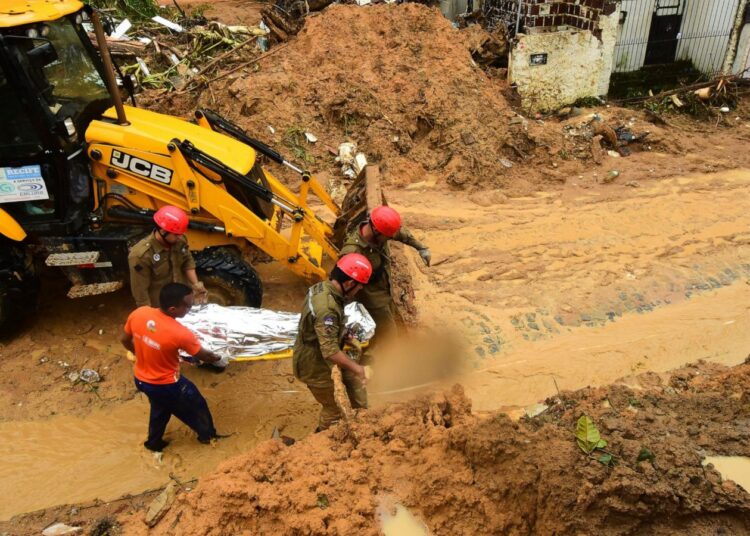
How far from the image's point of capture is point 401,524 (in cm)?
298

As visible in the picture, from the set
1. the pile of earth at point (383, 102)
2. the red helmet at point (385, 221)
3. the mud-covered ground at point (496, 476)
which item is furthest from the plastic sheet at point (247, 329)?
the pile of earth at point (383, 102)

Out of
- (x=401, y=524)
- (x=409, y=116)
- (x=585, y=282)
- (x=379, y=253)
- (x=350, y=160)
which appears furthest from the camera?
(x=409, y=116)

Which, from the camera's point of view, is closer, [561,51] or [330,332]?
[330,332]

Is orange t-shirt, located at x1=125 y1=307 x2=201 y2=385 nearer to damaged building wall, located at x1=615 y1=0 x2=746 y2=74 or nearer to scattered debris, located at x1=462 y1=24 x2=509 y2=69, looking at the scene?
scattered debris, located at x1=462 y1=24 x2=509 y2=69

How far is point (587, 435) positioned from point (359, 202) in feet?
12.9

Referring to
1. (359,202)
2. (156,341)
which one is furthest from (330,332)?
(359,202)

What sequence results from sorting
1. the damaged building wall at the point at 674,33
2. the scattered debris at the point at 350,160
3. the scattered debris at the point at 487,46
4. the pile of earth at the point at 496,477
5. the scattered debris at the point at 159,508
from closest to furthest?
1. the pile of earth at the point at 496,477
2. the scattered debris at the point at 159,508
3. the scattered debris at the point at 350,160
4. the scattered debris at the point at 487,46
5. the damaged building wall at the point at 674,33

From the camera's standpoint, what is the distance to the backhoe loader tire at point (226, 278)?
5.48 meters

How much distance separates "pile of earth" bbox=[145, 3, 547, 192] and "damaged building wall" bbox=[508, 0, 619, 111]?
3.10ft

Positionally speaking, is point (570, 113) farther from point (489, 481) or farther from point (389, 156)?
point (489, 481)

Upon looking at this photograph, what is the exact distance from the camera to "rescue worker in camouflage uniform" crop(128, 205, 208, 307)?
15.5 feet

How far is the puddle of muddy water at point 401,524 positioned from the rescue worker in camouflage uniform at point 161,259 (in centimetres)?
291

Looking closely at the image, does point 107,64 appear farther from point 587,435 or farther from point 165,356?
point 587,435

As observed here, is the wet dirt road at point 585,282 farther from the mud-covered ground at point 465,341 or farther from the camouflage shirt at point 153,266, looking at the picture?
the camouflage shirt at point 153,266
